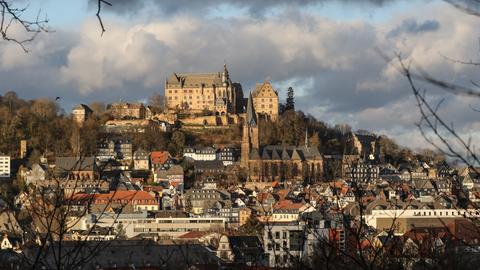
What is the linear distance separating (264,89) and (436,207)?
32.0 m

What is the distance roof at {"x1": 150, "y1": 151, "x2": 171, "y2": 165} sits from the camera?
82.2 m

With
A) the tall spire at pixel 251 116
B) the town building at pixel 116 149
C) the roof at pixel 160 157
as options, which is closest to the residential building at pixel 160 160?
the roof at pixel 160 157

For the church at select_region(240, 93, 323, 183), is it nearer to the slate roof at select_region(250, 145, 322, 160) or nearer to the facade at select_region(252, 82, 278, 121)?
the slate roof at select_region(250, 145, 322, 160)

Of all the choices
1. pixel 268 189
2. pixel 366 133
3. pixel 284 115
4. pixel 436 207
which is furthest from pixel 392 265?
pixel 366 133

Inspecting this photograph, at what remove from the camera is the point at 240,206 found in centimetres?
6788

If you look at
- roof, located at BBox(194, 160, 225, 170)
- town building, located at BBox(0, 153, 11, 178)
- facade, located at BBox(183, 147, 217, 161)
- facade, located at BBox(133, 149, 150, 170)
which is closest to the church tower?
roof, located at BBox(194, 160, 225, 170)

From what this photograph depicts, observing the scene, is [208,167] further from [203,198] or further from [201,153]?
[203,198]

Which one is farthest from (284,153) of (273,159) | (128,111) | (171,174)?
(128,111)

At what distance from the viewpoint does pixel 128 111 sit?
9556cm

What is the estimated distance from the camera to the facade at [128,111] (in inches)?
3735

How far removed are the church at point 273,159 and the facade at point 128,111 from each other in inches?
504

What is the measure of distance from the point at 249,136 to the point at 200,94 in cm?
1234

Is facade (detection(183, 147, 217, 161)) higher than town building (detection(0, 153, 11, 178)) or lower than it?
higher

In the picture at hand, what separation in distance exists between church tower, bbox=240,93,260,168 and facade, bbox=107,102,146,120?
11.9 meters
